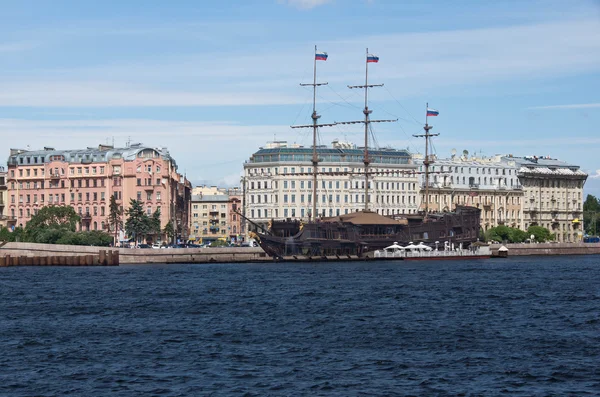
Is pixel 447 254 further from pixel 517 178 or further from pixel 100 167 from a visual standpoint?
pixel 517 178

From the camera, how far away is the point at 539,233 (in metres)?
178

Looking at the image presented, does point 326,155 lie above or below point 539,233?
above

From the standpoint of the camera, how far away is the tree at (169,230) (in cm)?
15200

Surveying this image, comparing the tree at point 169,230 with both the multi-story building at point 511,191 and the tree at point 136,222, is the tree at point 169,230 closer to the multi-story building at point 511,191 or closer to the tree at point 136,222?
the tree at point 136,222

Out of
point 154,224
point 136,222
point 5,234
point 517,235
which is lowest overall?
point 5,234

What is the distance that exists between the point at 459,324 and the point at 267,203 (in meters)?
117

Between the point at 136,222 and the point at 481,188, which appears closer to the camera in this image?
the point at 136,222

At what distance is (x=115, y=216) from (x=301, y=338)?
102 m

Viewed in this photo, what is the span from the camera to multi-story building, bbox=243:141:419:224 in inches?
6511

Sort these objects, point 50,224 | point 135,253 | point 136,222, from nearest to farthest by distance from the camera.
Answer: point 135,253 < point 50,224 < point 136,222

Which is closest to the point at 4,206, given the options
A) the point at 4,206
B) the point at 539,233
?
the point at 4,206

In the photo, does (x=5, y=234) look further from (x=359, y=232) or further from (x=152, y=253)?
(x=359, y=232)

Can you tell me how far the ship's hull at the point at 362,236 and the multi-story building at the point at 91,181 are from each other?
30.1m

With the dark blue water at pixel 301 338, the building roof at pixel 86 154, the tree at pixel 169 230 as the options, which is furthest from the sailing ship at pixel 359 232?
the dark blue water at pixel 301 338
